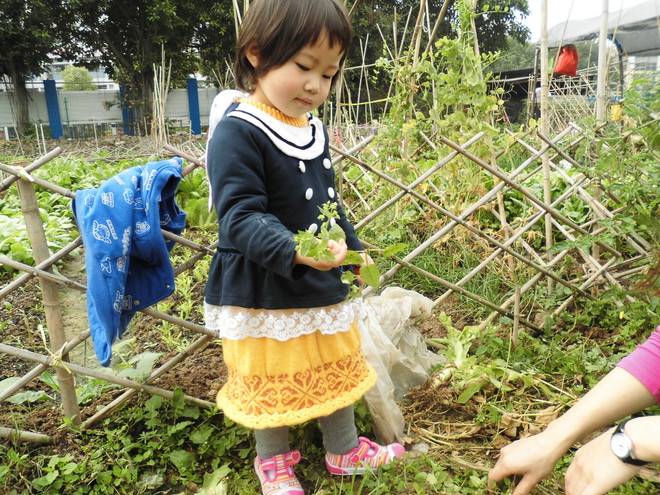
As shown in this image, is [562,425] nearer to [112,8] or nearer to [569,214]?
[569,214]

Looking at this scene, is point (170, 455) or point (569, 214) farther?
point (569, 214)

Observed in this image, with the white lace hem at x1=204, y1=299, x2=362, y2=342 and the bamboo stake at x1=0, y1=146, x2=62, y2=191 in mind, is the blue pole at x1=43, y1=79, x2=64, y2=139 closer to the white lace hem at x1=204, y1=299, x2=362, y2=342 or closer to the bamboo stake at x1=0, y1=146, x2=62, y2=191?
the bamboo stake at x1=0, y1=146, x2=62, y2=191

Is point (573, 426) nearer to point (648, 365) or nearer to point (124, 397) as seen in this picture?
point (648, 365)

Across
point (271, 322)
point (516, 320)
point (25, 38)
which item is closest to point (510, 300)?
point (516, 320)

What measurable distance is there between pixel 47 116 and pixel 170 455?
18.4 m

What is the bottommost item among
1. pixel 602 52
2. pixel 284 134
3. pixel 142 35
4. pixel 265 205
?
pixel 265 205

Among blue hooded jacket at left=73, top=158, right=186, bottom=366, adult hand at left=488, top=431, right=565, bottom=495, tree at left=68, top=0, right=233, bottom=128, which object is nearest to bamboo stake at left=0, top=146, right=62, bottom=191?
blue hooded jacket at left=73, top=158, right=186, bottom=366

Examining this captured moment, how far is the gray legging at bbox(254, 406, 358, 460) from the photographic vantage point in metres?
1.38

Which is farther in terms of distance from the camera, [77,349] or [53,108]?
[53,108]

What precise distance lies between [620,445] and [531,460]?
160 mm

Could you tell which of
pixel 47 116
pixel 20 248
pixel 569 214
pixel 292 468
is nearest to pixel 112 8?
pixel 47 116

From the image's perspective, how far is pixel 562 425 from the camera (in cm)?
A: 98

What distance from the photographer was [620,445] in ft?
2.84

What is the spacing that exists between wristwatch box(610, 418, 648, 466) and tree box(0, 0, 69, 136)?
660 inches
